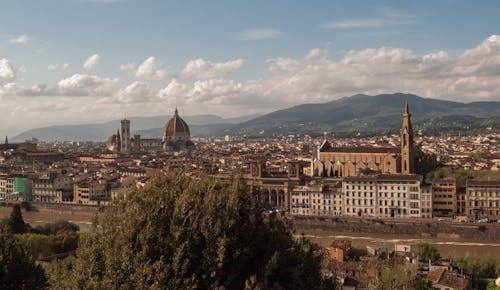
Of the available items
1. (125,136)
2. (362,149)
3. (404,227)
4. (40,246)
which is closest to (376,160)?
(362,149)

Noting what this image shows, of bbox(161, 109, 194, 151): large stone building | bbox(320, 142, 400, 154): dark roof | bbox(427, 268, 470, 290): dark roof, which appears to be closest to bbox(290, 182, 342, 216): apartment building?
bbox(320, 142, 400, 154): dark roof

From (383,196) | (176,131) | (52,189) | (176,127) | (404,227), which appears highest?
(176,127)

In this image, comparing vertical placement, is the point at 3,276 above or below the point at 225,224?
below

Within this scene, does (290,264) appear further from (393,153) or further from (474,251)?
(393,153)

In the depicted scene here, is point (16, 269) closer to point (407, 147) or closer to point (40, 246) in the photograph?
point (40, 246)

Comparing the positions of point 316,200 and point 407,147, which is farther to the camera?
point 407,147

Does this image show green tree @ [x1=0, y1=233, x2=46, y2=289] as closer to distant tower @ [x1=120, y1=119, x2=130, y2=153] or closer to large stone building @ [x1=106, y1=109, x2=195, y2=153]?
large stone building @ [x1=106, y1=109, x2=195, y2=153]

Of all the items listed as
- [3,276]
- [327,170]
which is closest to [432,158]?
[327,170]
